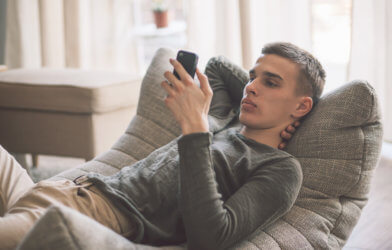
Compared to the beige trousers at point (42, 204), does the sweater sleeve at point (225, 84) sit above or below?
above

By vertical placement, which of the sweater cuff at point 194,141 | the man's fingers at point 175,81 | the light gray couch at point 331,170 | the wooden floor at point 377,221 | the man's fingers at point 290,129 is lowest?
the wooden floor at point 377,221

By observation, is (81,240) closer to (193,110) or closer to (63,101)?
(193,110)

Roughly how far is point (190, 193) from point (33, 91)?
5.58 ft

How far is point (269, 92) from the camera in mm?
1414

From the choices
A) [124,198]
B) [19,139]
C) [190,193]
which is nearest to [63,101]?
[19,139]

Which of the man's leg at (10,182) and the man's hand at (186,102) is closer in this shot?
the man's hand at (186,102)

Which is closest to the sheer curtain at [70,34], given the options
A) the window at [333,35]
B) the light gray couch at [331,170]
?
the window at [333,35]

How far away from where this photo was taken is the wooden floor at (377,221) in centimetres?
197

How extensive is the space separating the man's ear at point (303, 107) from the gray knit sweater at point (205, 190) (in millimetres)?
185

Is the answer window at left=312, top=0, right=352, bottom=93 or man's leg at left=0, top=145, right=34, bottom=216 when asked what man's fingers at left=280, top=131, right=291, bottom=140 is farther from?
window at left=312, top=0, right=352, bottom=93

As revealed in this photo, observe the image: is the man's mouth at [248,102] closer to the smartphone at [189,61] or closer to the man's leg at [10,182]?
the smartphone at [189,61]

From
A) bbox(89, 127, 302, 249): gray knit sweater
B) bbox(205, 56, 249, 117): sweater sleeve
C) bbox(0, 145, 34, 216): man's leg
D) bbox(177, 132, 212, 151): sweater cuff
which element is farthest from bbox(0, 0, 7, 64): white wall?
bbox(177, 132, 212, 151): sweater cuff

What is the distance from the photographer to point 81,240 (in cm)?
95

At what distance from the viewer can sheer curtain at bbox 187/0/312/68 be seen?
124 inches
